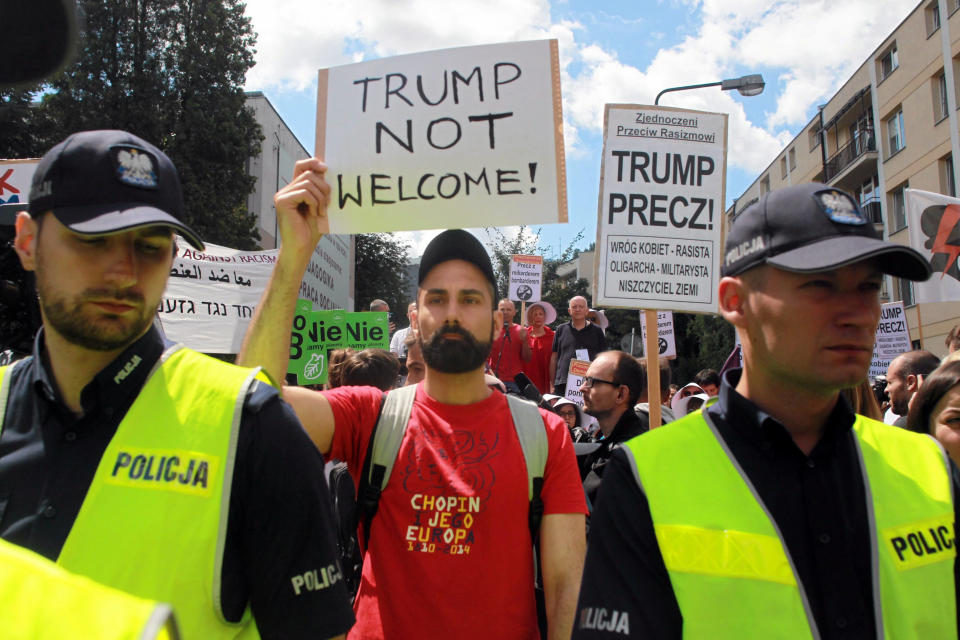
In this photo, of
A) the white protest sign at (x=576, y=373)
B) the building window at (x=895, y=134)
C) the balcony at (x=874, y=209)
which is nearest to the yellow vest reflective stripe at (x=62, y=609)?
the white protest sign at (x=576, y=373)

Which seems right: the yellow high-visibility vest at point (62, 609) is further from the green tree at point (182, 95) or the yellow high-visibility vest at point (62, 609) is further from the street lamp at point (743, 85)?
the green tree at point (182, 95)

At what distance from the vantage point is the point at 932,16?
2711 centimetres

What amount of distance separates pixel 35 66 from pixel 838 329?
1.63 m

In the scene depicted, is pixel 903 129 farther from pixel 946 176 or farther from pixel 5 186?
pixel 5 186

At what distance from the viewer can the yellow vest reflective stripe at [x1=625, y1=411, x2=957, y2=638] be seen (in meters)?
1.53

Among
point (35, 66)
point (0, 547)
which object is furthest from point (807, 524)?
point (35, 66)

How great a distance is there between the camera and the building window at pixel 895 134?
3003cm

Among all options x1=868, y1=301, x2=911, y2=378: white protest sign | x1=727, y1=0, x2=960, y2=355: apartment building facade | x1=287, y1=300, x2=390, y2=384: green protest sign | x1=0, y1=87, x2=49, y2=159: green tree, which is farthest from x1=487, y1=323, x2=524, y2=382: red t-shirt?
x1=727, y1=0, x2=960, y2=355: apartment building facade

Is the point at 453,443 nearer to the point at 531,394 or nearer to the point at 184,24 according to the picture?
the point at 531,394

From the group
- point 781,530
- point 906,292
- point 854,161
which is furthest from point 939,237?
point 854,161

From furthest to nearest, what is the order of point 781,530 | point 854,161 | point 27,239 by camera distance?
point 854,161, point 27,239, point 781,530

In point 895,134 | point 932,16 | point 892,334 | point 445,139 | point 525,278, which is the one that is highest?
point 932,16

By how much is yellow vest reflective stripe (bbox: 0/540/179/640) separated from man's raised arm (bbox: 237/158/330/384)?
Result: 1435 millimetres

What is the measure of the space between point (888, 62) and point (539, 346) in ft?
95.0
